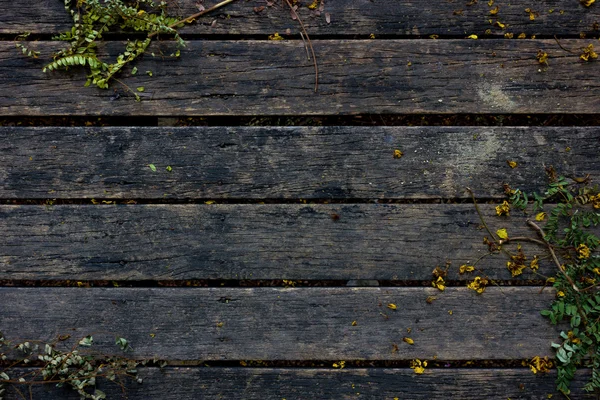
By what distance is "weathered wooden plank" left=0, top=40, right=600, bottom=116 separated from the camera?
2107 millimetres

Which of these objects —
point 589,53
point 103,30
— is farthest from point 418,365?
point 103,30

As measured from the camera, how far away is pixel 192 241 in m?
2.09

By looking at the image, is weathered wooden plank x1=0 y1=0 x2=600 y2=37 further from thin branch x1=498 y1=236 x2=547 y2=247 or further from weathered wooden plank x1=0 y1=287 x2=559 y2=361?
weathered wooden plank x1=0 y1=287 x2=559 y2=361

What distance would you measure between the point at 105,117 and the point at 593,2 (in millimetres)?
2021

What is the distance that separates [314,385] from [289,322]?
0.87 feet

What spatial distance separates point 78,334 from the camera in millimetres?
2082

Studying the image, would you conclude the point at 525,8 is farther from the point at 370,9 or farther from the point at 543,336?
the point at 543,336

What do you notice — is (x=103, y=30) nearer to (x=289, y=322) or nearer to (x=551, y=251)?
(x=289, y=322)

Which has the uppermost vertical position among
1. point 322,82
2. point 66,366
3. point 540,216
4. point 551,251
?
point 322,82

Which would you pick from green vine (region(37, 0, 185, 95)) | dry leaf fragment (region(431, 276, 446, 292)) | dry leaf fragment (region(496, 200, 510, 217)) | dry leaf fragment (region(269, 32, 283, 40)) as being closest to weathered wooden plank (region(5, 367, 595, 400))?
dry leaf fragment (region(431, 276, 446, 292))

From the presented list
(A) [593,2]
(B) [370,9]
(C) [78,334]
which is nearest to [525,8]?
(A) [593,2]

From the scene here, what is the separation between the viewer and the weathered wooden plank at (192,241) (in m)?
2.09

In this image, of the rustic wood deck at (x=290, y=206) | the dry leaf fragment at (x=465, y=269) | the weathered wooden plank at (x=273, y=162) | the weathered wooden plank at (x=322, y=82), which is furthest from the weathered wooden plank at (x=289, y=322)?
the weathered wooden plank at (x=322, y=82)

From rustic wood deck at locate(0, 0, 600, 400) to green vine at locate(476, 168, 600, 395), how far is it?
49mm
